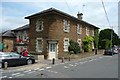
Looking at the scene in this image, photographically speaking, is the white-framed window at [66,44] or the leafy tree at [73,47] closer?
the white-framed window at [66,44]

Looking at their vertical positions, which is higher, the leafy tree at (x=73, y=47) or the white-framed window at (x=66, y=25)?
the white-framed window at (x=66, y=25)

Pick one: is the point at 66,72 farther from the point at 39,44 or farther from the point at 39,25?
the point at 39,25

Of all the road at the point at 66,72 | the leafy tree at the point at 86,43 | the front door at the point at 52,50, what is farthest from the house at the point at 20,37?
the road at the point at 66,72

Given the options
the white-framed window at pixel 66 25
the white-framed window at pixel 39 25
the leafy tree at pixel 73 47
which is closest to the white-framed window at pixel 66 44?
the leafy tree at pixel 73 47

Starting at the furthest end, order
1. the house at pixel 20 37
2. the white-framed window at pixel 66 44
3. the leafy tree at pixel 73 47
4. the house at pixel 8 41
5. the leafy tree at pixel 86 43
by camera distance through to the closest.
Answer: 1. the house at pixel 8 41
2. the house at pixel 20 37
3. the leafy tree at pixel 86 43
4. the leafy tree at pixel 73 47
5. the white-framed window at pixel 66 44

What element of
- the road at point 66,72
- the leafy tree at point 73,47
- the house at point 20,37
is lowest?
the road at point 66,72

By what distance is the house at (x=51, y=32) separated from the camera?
3291 centimetres

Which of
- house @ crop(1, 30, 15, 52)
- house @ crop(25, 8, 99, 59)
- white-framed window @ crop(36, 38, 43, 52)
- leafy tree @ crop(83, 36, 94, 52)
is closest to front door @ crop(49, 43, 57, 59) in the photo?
house @ crop(25, 8, 99, 59)

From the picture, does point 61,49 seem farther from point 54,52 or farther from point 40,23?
point 40,23

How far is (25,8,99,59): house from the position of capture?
108 feet

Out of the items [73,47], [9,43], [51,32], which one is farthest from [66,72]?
[9,43]

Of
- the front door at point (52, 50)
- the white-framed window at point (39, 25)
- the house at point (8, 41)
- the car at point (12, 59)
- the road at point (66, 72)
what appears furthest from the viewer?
the house at point (8, 41)

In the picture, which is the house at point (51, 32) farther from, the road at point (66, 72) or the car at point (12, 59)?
the road at point (66, 72)

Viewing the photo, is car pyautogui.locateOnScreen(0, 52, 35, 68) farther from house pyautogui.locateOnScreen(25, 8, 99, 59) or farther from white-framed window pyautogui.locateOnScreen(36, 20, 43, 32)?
white-framed window pyautogui.locateOnScreen(36, 20, 43, 32)
